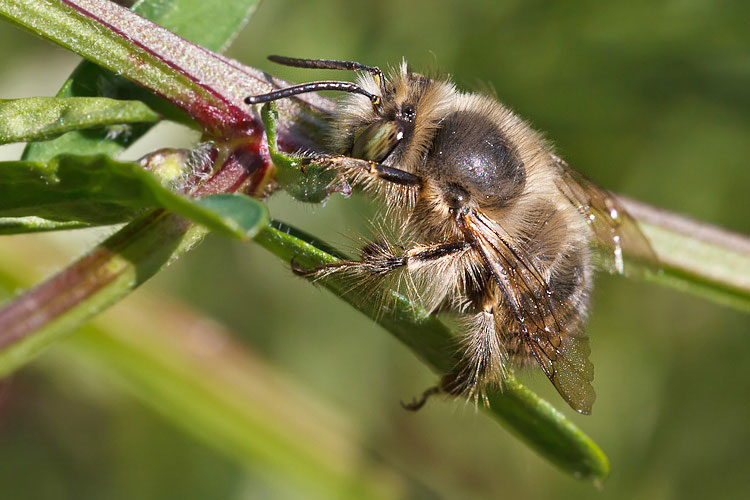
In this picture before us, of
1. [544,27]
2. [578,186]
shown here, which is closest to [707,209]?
[544,27]

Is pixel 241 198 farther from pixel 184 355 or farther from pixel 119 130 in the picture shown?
pixel 184 355

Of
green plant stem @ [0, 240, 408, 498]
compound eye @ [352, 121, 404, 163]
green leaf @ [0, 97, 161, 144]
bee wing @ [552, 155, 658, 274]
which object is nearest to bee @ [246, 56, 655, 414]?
compound eye @ [352, 121, 404, 163]

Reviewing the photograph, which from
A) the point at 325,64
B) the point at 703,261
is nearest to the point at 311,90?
the point at 325,64

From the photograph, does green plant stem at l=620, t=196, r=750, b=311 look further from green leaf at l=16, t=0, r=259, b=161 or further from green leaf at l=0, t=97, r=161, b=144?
green leaf at l=0, t=97, r=161, b=144

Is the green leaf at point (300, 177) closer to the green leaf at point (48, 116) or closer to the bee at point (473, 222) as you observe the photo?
the bee at point (473, 222)

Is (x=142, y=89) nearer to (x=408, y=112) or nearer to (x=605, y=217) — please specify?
(x=408, y=112)

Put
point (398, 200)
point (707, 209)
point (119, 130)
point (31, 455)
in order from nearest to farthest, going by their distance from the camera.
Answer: point (119, 130)
point (398, 200)
point (31, 455)
point (707, 209)
